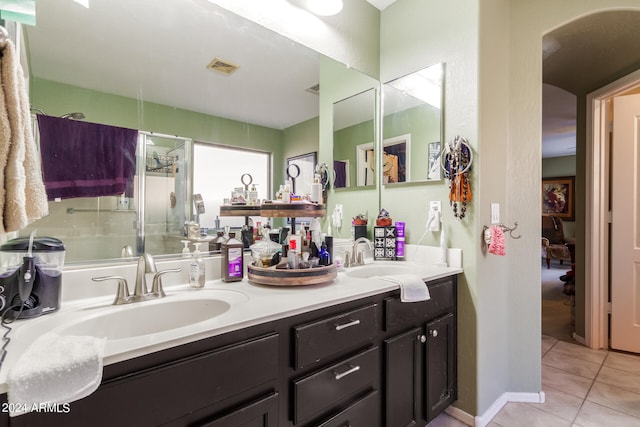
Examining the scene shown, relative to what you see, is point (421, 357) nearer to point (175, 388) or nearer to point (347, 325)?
point (347, 325)

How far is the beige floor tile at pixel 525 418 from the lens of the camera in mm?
1726

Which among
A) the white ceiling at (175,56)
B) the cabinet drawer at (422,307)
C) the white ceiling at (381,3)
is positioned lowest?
the cabinet drawer at (422,307)

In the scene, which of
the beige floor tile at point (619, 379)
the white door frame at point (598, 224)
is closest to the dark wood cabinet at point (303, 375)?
the beige floor tile at point (619, 379)

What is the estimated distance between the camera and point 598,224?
261cm

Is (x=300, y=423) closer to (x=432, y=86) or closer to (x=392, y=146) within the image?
(x=392, y=146)

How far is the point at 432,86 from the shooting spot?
193 cm

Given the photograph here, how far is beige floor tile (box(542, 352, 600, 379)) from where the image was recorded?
7.43 feet

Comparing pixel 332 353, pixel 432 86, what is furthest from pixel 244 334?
pixel 432 86

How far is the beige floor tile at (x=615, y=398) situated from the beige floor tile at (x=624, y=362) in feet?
1.31

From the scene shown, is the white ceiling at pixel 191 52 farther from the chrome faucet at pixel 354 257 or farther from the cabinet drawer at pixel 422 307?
the cabinet drawer at pixel 422 307

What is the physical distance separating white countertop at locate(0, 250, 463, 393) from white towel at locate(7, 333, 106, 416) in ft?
0.08

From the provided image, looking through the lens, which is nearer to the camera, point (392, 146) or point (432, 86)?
point (432, 86)

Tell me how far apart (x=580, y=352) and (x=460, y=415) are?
1615 mm

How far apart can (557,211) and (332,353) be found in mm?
8722
